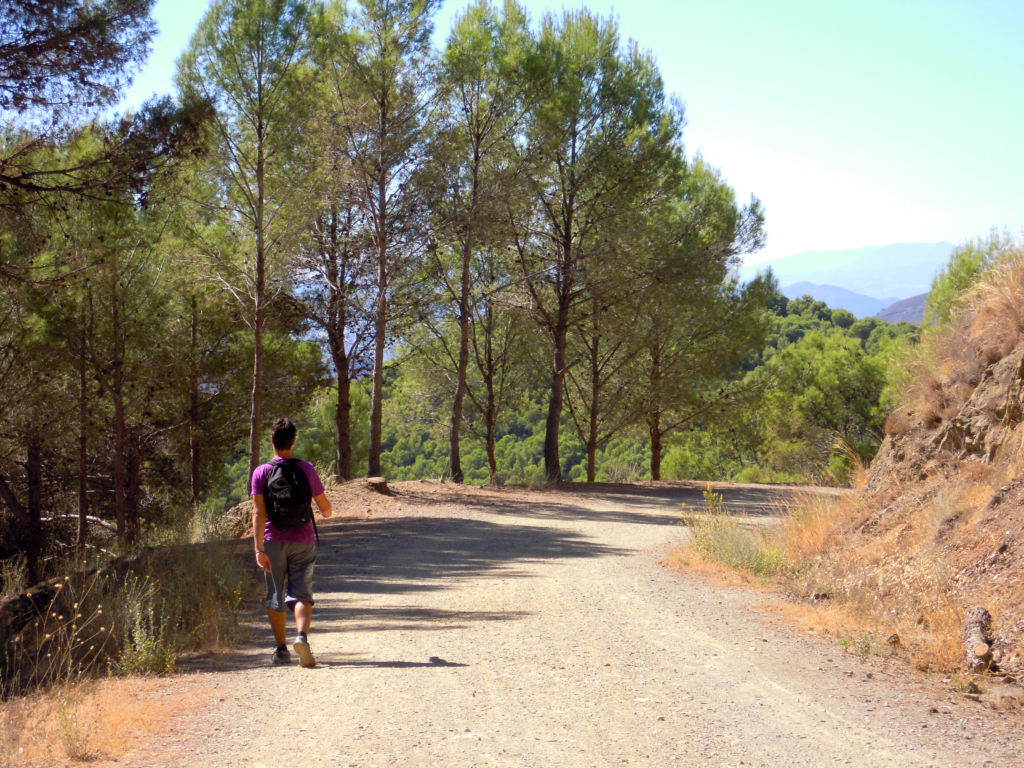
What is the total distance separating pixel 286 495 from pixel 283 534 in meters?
0.28

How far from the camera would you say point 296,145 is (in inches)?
672

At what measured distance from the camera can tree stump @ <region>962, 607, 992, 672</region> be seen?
499 cm

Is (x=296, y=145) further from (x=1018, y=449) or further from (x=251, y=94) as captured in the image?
(x=1018, y=449)

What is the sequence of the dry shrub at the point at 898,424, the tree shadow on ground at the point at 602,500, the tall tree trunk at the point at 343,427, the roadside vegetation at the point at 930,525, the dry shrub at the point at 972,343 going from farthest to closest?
the tall tree trunk at the point at 343,427, the tree shadow on ground at the point at 602,500, the dry shrub at the point at 898,424, the dry shrub at the point at 972,343, the roadside vegetation at the point at 930,525

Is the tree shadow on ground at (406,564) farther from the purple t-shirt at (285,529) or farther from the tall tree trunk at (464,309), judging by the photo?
the tall tree trunk at (464,309)

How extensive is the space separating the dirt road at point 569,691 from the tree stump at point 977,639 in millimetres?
349

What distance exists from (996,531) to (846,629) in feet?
4.71

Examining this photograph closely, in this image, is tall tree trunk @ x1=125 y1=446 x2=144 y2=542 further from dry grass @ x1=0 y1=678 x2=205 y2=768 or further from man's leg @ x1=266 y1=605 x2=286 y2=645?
dry grass @ x1=0 y1=678 x2=205 y2=768

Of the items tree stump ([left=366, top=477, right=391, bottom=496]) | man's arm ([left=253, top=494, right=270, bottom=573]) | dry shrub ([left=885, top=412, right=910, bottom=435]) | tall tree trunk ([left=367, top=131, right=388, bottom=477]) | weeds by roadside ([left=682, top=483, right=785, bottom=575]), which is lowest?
weeds by roadside ([left=682, top=483, right=785, bottom=575])

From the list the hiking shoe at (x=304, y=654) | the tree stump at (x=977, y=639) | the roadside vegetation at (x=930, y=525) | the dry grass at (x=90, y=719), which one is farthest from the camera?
the roadside vegetation at (x=930, y=525)

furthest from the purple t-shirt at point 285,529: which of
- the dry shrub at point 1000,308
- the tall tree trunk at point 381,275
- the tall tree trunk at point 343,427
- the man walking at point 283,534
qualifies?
the tall tree trunk at point 343,427

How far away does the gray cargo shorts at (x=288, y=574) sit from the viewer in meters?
5.55

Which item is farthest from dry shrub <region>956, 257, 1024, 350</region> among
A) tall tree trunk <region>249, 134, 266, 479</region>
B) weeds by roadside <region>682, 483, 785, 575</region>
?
tall tree trunk <region>249, 134, 266, 479</region>

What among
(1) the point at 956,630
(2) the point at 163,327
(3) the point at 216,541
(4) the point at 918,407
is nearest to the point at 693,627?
(1) the point at 956,630
